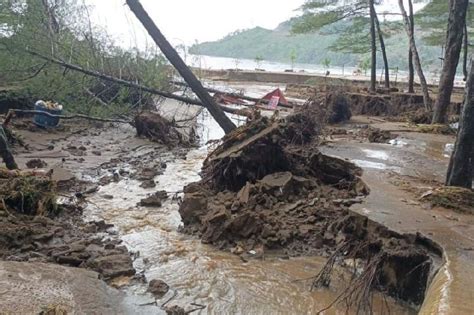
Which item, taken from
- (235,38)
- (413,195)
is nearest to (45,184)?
(413,195)

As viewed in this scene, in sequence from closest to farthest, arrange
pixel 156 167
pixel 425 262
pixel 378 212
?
pixel 425 262
pixel 378 212
pixel 156 167

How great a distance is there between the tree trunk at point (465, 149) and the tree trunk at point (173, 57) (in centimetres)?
444

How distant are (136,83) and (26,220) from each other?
559 centimetres

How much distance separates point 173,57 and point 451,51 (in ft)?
16.9

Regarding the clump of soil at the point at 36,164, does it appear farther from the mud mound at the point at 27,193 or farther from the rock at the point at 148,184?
the mud mound at the point at 27,193

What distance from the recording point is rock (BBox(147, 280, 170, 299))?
4089 millimetres

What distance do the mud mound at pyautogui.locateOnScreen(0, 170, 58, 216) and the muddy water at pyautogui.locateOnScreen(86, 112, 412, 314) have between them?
0.65 meters

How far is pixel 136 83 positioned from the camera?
1026 centimetres

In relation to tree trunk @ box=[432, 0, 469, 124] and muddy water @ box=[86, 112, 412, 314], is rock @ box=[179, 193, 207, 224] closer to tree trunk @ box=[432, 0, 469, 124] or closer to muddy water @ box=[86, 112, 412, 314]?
muddy water @ box=[86, 112, 412, 314]

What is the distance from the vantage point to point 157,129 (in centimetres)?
1187

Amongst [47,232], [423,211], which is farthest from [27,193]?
[423,211]

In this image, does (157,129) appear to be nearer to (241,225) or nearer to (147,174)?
(147,174)

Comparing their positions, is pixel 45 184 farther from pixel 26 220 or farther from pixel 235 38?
pixel 235 38

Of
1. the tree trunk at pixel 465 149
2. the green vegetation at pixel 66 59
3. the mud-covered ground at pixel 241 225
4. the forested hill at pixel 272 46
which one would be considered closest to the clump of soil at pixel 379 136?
the mud-covered ground at pixel 241 225
